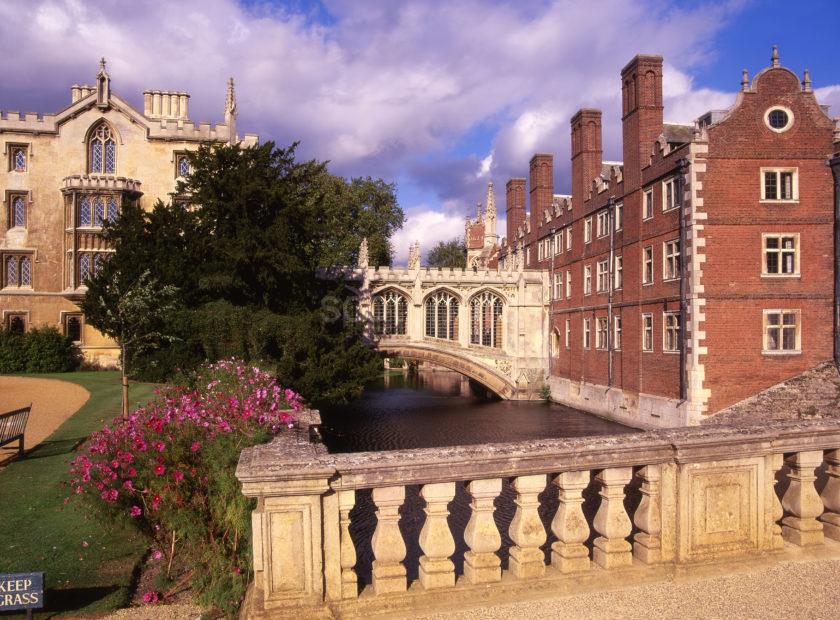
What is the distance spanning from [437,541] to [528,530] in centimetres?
60

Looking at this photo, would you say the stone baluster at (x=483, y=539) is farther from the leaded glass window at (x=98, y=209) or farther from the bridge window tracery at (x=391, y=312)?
the leaded glass window at (x=98, y=209)

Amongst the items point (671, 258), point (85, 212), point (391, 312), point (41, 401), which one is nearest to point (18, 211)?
point (85, 212)

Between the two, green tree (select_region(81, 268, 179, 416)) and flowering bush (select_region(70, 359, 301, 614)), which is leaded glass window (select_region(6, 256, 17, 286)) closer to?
green tree (select_region(81, 268, 179, 416))

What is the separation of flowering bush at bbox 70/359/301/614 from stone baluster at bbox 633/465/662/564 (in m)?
2.95

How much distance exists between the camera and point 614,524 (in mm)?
4492

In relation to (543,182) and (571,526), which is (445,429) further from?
(571,526)

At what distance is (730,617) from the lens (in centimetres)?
409

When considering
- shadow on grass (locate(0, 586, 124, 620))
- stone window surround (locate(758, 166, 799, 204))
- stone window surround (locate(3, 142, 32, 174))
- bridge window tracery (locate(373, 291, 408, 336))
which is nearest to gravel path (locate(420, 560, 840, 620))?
shadow on grass (locate(0, 586, 124, 620))

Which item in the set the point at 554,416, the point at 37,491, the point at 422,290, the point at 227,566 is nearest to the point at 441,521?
the point at 227,566

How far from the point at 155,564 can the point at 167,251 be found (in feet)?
67.1

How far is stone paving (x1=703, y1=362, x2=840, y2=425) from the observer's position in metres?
21.0

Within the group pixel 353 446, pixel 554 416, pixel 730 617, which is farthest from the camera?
pixel 554 416

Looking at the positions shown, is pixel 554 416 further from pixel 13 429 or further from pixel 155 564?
pixel 155 564

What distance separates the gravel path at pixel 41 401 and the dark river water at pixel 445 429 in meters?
7.48
